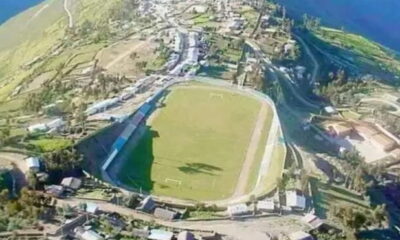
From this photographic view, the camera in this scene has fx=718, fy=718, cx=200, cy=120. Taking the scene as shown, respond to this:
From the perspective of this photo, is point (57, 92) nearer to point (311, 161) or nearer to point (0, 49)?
point (311, 161)

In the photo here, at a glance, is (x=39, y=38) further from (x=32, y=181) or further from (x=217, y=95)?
(x=32, y=181)

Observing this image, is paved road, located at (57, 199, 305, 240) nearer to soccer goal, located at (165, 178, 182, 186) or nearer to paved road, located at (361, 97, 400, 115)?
soccer goal, located at (165, 178, 182, 186)

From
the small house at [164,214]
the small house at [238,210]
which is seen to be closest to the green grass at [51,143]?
the small house at [164,214]

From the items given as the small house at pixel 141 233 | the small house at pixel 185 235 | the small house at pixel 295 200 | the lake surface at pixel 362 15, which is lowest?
the small house at pixel 141 233

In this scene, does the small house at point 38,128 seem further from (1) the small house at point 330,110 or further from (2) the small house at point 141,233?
(1) the small house at point 330,110

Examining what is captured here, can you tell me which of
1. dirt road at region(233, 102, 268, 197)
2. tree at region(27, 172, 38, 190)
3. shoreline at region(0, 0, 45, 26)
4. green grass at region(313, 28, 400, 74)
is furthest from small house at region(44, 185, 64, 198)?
shoreline at region(0, 0, 45, 26)

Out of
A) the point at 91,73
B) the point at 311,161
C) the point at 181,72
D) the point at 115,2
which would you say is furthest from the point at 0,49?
the point at 311,161
